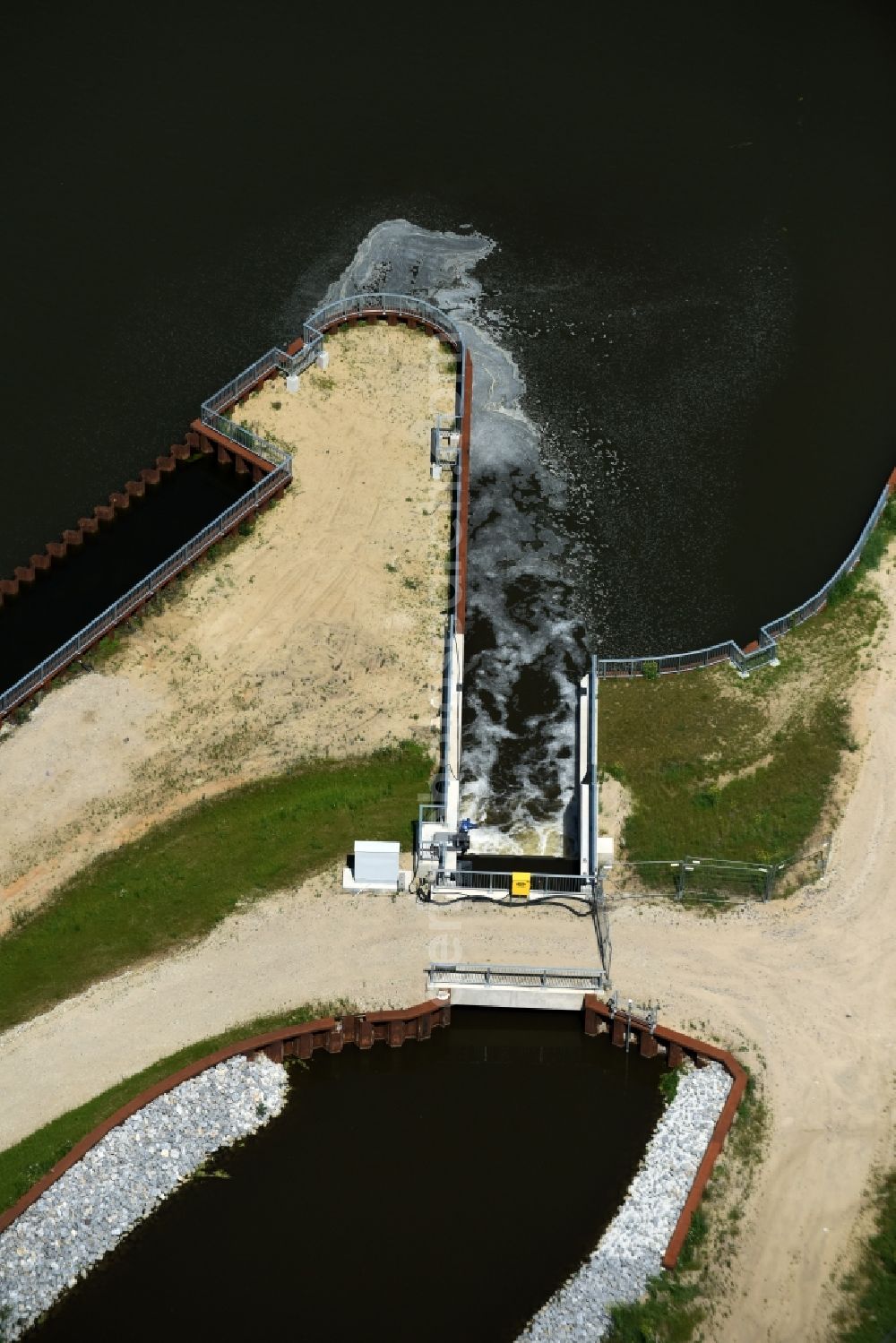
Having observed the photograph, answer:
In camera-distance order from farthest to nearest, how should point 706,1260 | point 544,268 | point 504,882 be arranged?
1. point 544,268
2. point 504,882
3. point 706,1260

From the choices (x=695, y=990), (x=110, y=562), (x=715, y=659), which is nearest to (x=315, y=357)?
(x=110, y=562)

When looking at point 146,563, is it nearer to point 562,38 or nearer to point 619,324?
point 619,324

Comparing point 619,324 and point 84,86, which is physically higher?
point 84,86

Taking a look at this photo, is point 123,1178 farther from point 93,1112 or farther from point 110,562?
point 110,562

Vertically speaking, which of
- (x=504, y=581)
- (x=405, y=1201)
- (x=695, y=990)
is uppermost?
(x=504, y=581)

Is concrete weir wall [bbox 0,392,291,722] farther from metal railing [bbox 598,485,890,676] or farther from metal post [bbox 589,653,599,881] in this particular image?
metal railing [bbox 598,485,890,676]

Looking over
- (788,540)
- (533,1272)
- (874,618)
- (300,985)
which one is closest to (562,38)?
(788,540)

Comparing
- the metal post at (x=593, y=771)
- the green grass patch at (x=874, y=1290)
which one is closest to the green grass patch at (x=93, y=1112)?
the metal post at (x=593, y=771)
